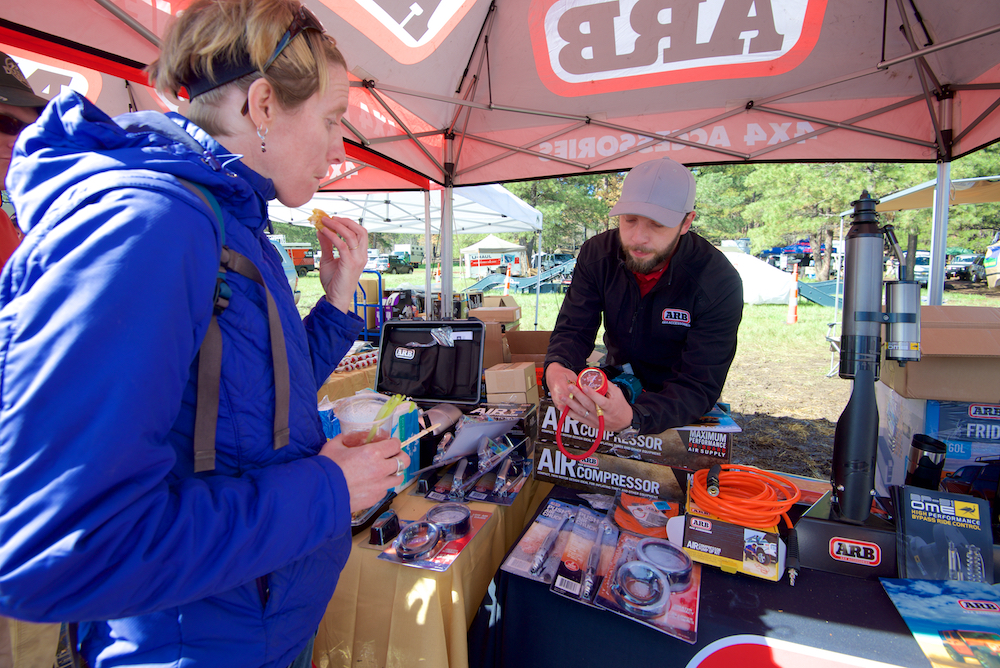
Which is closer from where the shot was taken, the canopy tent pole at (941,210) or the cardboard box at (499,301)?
the canopy tent pole at (941,210)

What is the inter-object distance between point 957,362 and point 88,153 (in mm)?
2489

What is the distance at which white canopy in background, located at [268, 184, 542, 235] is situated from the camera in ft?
29.9

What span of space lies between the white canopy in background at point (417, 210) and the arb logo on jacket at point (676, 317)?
276 inches

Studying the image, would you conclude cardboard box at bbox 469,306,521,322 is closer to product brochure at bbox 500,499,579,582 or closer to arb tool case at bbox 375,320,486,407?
arb tool case at bbox 375,320,486,407

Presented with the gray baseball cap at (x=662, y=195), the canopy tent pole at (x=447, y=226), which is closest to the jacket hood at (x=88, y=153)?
the gray baseball cap at (x=662, y=195)

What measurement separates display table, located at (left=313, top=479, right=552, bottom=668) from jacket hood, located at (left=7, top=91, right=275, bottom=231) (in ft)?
3.66

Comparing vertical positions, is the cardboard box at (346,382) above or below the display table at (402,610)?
above

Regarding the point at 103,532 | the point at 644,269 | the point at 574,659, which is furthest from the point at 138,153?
the point at 644,269

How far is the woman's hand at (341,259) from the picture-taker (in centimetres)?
119

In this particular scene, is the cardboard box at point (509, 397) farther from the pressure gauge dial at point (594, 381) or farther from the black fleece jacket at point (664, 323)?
the pressure gauge dial at point (594, 381)

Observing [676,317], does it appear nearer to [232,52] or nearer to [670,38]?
[232,52]

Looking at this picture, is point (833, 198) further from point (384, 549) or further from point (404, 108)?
point (384, 549)

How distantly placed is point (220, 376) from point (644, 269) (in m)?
1.75

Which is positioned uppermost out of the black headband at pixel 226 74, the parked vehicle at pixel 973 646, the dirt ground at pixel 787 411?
the black headband at pixel 226 74
